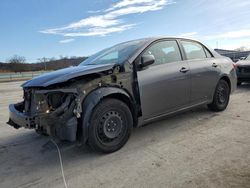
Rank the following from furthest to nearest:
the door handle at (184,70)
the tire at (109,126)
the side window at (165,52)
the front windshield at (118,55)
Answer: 1. the door handle at (184,70)
2. the side window at (165,52)
3. the front windshield at (118,55)
4. the tire at (109,126)

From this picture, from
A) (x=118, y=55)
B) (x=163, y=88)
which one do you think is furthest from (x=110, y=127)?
(x=118, y=55)

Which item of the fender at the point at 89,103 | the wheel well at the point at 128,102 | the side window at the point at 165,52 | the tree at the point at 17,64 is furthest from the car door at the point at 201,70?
the tree at the point at 17,64

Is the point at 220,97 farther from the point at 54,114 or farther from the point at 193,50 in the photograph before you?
the point at 54,114

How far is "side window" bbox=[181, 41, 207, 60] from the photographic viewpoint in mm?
4795

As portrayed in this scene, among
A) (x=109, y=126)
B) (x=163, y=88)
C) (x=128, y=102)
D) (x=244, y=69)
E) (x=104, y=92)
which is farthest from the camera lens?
(x=244, y=69)

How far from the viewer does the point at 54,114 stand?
3262 mm

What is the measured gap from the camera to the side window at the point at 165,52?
4223 mm

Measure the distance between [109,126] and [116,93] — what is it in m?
0.50

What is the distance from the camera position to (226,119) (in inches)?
195

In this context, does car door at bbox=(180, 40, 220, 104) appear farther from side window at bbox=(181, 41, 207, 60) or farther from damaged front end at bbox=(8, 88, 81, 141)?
damaged front end at bbox=(8, 88, 81, 141)

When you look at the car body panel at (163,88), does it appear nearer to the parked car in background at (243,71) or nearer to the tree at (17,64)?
the parked car in background at (243,71)

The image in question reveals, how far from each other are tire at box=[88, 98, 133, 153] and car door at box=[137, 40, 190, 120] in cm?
40

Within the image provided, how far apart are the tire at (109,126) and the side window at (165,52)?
1.10 m

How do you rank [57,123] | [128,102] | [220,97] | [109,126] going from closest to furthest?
[57,123], [109,126], [128,102], [220,97]
